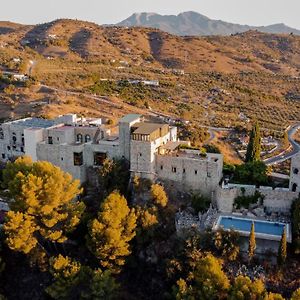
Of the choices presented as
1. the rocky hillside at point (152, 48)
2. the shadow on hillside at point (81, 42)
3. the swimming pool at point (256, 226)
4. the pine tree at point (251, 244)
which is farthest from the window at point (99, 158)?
the shadow on hillside at point (81, 42)

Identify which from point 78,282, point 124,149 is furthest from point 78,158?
point 78,282

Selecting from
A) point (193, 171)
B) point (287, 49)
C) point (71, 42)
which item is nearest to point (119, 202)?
point (193, 171)

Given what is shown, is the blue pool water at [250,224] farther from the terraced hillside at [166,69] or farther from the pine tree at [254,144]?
the terraced hillside at [166,69]

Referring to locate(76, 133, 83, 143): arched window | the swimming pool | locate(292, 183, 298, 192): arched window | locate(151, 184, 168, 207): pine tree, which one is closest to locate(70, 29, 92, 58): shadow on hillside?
locate(76, 133, 83, 143): arched window

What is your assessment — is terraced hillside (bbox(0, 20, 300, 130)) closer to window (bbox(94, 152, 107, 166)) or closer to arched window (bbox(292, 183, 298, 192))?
window (bbox(94, 152, 107, 166))

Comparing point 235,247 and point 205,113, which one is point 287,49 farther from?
point 235,247

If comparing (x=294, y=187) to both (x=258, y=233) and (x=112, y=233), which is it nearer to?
(x=258, y=233)
